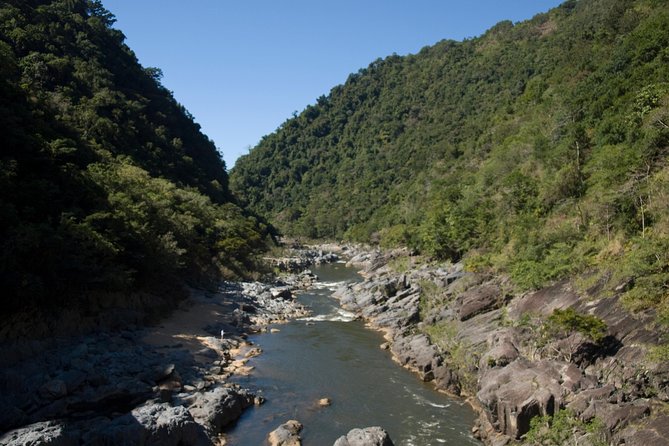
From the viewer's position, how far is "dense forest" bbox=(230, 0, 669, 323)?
23.7 meters

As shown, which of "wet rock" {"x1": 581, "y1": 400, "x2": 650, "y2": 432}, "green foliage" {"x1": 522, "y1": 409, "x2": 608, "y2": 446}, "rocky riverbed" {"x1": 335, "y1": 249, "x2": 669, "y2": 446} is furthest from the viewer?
"rocky riverbed" {"x1": 335, "y1": 249, "x2": 669, "y2": 446}

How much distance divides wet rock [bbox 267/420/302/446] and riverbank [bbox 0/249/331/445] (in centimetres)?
209

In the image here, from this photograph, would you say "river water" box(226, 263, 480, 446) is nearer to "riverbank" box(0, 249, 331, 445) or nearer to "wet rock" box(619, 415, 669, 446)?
"riverbank" box(0, 249, 331, 445)

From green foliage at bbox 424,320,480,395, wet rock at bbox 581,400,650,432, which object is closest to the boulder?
green foliage at bbox 424,320,480,395

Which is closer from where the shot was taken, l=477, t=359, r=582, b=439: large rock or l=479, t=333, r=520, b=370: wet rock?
l=477, t=359, r=582, b=439: large rock

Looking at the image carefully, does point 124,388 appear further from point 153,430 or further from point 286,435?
point 286,435

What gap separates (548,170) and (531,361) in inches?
913

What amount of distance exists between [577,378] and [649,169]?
47.1 feet

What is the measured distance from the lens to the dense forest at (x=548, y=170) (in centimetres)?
2369

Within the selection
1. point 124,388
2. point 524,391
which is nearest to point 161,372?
point 124,388

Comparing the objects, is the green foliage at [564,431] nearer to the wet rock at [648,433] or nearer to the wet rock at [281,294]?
the wet rock at [648,433]

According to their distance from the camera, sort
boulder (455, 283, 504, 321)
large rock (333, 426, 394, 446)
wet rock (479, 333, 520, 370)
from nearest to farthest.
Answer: large rock (333, 426, 394, 446) → wet rock (479, 333, 520, 370) → boulder (455, 283, 504, 321)

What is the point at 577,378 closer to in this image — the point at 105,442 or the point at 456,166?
the point at 105,442

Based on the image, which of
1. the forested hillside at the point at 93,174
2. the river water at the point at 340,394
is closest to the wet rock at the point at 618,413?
the river water at the point at 340,394
